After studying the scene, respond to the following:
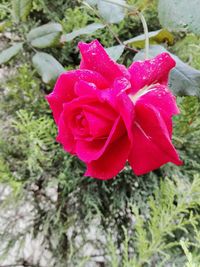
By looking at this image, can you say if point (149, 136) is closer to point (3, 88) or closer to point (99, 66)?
point (99, 66)

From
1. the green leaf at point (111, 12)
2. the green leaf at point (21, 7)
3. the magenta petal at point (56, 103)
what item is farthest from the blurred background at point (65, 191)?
the magenta petal at point (56, 103)

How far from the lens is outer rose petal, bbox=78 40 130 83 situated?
1.27ft

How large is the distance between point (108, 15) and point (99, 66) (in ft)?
0.89

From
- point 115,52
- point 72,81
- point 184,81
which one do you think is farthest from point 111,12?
point 72,81

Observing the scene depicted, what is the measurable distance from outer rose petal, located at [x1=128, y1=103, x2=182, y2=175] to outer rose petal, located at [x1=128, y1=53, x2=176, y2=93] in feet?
0.08

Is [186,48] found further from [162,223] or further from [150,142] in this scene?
[150,142]

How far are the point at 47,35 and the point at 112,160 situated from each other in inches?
18.5

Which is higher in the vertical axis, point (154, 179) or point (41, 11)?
point (41, 11)

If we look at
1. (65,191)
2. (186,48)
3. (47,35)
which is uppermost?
(47,35)

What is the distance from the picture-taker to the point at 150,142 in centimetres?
38

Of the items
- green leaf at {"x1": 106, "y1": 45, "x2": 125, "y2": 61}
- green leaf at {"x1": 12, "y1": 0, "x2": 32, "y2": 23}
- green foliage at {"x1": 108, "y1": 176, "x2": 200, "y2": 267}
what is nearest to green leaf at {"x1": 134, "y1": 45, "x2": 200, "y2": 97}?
green leaf at {"x1": 106, "y1": 45, "x2": 125, "y2": 61}

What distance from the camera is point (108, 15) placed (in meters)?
0.63

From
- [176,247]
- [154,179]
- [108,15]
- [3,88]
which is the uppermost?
[108,15]

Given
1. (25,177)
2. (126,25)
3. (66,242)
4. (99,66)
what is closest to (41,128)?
(25,177)
